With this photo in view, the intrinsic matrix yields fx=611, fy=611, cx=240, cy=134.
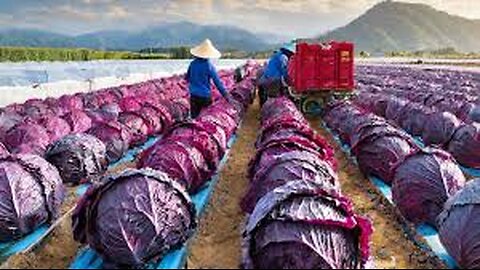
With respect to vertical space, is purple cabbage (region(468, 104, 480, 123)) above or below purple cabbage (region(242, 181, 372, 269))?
below

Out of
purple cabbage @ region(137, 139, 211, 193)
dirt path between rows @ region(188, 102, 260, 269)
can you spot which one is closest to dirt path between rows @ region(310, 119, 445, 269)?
dirt path between rows @ region(188, 102, 260, 269)

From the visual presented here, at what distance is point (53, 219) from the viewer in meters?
6.53

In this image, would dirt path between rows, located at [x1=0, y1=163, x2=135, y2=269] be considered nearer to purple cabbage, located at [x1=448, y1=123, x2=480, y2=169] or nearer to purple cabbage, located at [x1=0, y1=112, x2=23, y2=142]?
purple cabbage, located at [x1=0, y1=112, x2=23, y2=142]

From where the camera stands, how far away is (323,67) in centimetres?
1675

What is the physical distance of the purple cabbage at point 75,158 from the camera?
8.12 meters

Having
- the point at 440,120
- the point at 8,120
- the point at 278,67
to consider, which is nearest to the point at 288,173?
the point at 440,120

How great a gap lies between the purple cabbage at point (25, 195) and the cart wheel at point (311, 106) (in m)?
11.1

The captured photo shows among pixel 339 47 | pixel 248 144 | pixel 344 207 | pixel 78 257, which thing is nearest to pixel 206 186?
pixel 78 257

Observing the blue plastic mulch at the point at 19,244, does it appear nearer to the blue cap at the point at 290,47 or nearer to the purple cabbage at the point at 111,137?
the purple cabbage at the point at 111,137

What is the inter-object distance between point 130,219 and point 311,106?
40.8 feet

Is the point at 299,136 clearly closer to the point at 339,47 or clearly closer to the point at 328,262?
the point at 328,262

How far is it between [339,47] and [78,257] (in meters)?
12.6

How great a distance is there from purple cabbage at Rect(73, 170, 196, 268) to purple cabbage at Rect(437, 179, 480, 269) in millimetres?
2401

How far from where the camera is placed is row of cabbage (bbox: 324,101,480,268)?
203 inches
